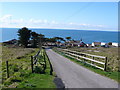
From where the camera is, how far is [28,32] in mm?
77750

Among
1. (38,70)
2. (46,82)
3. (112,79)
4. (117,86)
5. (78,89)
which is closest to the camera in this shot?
(78,89)

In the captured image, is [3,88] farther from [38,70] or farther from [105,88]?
[105,88]

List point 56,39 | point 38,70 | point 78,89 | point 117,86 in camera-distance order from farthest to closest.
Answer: point 56,39 < point 38,70 < point 117,86 < point 78,89

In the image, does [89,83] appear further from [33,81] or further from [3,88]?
[3,88]

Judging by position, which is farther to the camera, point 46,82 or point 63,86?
point 46,82

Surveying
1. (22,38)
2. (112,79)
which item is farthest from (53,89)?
(22,38)

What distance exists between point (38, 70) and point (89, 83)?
12.7ft

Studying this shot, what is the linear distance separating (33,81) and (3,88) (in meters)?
1.52

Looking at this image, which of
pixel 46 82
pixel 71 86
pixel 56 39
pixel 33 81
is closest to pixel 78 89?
pixel 71 86

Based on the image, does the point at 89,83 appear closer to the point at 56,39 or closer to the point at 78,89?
the point at 78,89

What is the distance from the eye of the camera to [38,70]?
10.5m

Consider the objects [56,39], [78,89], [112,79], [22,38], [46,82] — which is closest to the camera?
[78,89]

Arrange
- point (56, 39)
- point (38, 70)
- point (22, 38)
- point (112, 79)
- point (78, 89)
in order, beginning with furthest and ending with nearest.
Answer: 1. point (56, 39)
2. point (22, 38)
3. point (38, 70)
4. point (112, 79)
5. point (78, 89)

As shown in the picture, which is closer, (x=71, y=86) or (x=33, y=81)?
(x=71, y=86)
